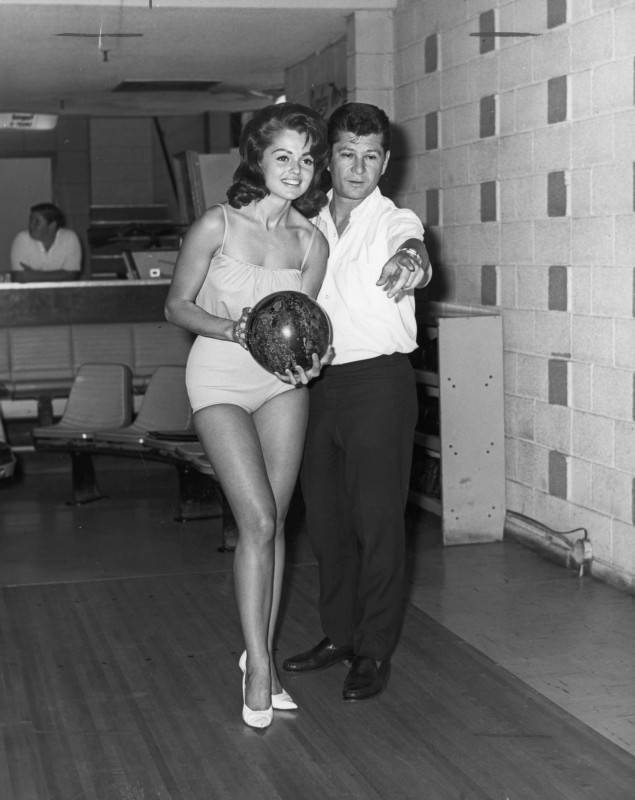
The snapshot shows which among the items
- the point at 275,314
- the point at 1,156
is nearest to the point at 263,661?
the point at 275,314

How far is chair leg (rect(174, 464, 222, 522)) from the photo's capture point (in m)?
6.55

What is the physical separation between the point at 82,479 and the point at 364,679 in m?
3.61

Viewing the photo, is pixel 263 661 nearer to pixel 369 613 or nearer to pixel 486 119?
pixel 369 613

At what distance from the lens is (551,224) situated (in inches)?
215

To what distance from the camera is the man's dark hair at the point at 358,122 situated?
146 inches

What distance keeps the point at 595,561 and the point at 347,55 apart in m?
3.58

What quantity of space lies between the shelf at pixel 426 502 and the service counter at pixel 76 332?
2996 mm

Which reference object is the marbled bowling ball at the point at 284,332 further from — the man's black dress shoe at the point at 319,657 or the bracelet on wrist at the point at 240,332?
the man's black dress shoe at the point at 319,657

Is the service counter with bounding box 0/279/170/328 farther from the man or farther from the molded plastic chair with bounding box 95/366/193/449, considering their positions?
the man

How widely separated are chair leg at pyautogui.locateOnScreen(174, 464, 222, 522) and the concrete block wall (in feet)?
5.02

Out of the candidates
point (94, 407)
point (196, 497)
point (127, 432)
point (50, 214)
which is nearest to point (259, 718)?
point (196, 497)

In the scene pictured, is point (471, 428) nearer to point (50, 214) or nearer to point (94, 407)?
point (94, 407)

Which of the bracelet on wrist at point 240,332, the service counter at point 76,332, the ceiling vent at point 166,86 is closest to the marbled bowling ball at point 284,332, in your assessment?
the bracelet on wrist at point 240,332

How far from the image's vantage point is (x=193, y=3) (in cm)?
714
